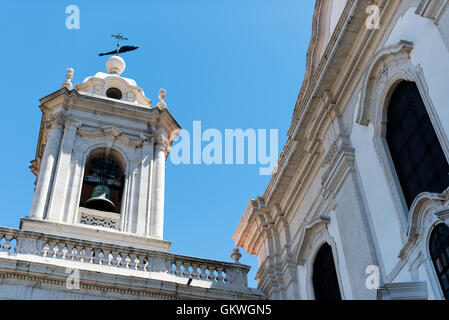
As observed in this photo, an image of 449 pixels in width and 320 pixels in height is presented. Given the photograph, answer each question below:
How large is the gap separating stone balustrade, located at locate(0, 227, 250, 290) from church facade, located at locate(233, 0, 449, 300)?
1.06 m

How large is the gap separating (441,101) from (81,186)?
11.8 m

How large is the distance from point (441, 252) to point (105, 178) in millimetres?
12488

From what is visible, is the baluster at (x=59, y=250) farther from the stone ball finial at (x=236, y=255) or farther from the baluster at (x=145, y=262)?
the stone ball finial at (x=236, y=255)

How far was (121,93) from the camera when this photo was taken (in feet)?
74.7

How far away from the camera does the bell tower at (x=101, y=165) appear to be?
57.6 ft

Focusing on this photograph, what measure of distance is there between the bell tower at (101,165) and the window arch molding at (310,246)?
5.05m

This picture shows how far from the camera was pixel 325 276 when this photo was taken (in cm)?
1295

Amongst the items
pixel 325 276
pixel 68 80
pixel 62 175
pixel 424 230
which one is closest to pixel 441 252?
pixel 424 230

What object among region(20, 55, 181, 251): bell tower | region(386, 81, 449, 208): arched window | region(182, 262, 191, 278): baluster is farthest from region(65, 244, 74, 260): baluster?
region(386, 81, 449, 208): arched window

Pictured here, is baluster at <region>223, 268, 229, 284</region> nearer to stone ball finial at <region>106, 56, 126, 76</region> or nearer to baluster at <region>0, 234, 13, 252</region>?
baluster at <region>0, 234, 13, 252</region>

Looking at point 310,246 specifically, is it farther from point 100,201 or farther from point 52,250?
point 100,201

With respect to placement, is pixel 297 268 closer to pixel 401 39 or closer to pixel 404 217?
pixel 404 217

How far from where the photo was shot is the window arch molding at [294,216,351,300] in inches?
513
